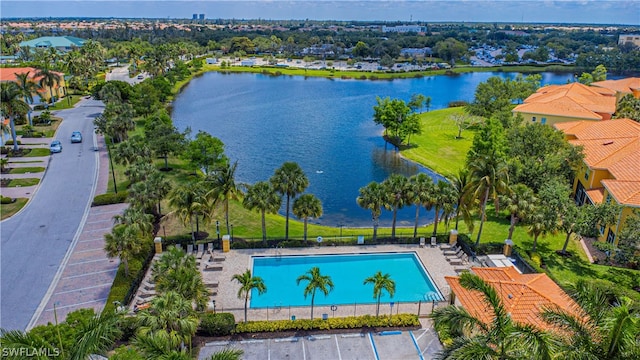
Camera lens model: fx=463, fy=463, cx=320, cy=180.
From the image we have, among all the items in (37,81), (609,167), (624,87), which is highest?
(624,87)

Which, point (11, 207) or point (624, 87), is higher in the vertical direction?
point (624, 87)

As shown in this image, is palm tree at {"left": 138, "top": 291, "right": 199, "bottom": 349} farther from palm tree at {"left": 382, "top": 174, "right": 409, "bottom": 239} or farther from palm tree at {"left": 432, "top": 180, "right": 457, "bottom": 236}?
palm tree at {"left": 432, "top": 180, "right": 457, "bottom": 236}

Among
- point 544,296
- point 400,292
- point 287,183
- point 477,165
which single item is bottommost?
point 400,292

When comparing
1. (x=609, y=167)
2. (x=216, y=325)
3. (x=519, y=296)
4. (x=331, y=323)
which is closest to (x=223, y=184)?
(x=216, y=325)

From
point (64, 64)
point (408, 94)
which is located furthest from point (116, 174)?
point (408, 94)

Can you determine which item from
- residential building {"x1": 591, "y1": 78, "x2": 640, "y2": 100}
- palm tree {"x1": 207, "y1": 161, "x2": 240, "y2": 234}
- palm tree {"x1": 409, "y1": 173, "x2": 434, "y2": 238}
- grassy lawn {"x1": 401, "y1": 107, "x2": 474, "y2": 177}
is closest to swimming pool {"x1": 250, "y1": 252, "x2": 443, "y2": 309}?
palm tree {"x1": 409, "y1": 173, "x2": 434, "y2": 238}

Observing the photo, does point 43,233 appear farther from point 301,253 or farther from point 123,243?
point 301,253

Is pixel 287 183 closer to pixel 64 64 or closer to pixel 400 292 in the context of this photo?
pixel 400 292
